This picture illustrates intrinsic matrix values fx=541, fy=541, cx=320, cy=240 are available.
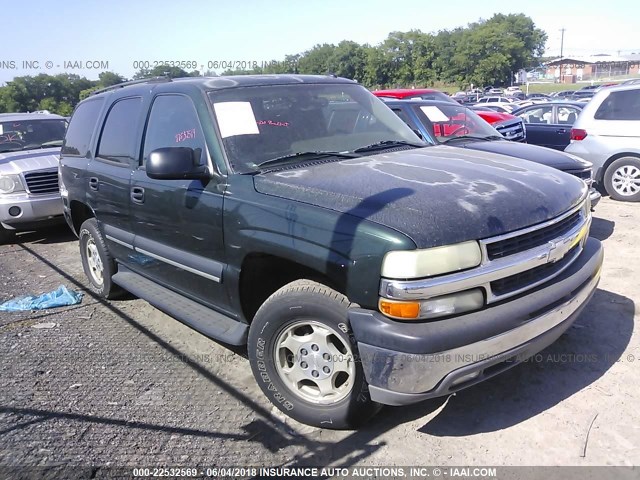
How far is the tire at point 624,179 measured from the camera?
7961 mm

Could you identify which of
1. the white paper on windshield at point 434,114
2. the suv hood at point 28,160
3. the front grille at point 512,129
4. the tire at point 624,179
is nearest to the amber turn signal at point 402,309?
the white paper on windshield at point 434,114

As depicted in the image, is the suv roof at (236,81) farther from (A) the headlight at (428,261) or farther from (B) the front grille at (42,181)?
(B) the front grille at (42,181)

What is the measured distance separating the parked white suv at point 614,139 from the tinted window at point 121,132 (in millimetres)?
6887

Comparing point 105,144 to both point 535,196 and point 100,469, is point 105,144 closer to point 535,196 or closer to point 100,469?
point 100,469

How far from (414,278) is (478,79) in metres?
70.0

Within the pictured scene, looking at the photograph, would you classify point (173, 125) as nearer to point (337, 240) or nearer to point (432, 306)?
point (337, 240)

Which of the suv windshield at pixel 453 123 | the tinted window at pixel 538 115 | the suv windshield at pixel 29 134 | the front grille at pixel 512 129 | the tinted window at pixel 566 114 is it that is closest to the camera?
the suv windshield at pixel 453 123

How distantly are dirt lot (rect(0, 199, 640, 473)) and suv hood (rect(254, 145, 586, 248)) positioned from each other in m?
1.14

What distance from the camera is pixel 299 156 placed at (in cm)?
350

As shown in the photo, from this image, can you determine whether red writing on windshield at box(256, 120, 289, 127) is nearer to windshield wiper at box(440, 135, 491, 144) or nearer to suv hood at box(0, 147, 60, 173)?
windshield wiper at box(440, 135, 491, 144)

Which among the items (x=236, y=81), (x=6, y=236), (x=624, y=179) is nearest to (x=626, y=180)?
(x=624, y=179)

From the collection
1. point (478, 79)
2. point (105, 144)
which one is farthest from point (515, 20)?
point (105, 144)

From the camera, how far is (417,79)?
68000 millimetres

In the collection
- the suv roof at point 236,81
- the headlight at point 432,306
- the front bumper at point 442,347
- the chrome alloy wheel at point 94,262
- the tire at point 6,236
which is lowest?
the tire at point 6,236
